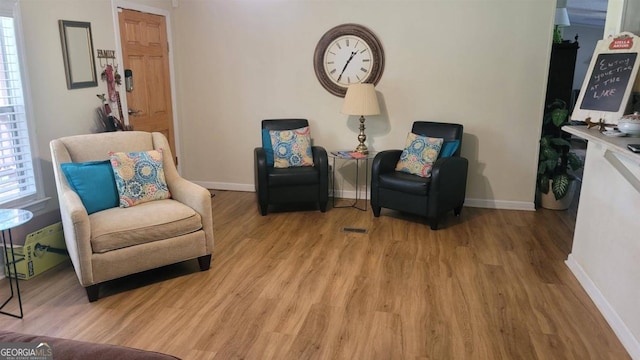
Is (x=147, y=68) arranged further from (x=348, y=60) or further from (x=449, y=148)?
(x=449, y=148)

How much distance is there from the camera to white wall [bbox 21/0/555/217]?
14.7 feet

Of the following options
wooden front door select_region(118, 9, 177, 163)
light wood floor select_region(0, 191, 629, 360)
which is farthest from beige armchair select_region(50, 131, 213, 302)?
wooden front door select_region(118, 9, 177, 163)

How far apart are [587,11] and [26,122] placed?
8459 mm

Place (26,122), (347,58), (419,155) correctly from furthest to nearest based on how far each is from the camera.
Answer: (347,58), (419,155), (26,122)

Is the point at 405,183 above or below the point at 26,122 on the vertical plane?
below

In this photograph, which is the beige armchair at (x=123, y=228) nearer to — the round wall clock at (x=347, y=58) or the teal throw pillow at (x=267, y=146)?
the teal throw pillow at (x=267, y=146)

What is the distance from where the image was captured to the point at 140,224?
2979mm

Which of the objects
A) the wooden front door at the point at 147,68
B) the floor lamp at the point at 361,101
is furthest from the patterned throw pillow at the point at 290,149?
the wooden front door at the point at 147,68

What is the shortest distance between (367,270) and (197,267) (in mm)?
1238

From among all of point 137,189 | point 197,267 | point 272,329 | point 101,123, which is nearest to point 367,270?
point 272,329

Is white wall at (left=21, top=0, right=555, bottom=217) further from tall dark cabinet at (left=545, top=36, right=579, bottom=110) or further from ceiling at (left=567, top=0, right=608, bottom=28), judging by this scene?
ceiling at (left=567, top=0, right=608, bottom=28)

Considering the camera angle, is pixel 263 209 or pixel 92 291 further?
pixel 263 209

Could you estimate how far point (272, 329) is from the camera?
103 inches

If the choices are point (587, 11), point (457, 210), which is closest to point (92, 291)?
point (457, 210)
